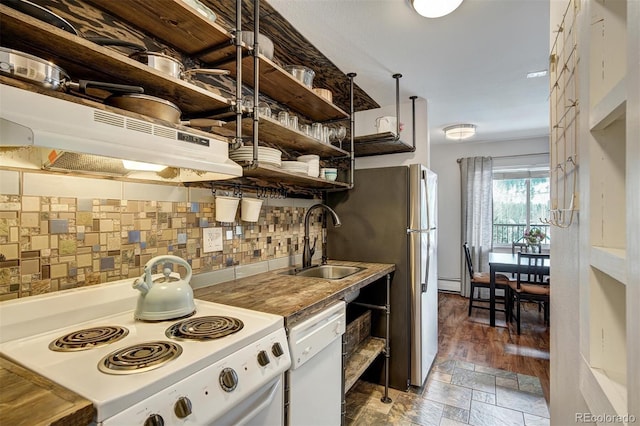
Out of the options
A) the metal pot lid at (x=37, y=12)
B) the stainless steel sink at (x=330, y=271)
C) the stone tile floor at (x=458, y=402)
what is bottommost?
the stone tile floor at (x=458, y=402)

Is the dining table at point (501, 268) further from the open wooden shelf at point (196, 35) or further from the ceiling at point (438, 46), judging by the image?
the open wooden shelf at point (196, 35)

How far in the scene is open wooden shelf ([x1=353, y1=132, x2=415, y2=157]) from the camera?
255 cm

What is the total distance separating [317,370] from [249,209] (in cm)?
94

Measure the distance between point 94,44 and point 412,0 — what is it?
56.2 inches

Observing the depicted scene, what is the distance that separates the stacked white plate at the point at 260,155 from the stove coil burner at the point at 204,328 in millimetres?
737

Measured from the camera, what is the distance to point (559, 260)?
1141mm

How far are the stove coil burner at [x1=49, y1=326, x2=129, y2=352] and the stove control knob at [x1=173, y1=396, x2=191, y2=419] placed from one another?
1.15 ft

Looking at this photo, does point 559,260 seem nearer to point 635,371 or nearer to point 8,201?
point 635,371

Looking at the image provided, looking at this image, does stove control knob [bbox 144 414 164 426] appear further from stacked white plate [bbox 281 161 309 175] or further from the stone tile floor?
the stone tile floor

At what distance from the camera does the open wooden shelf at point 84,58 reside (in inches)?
33.4

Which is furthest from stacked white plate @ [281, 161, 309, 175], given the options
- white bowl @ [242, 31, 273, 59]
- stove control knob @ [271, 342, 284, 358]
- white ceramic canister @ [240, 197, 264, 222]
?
stove control knob @ [271, 342, 284, 358]

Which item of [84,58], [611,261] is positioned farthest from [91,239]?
[611,261]

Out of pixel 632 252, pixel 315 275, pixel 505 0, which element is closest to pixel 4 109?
pixel 632 252

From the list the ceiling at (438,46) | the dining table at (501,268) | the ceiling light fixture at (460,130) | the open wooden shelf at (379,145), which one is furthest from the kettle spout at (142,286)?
the ceiling light fixture at (460,130)
